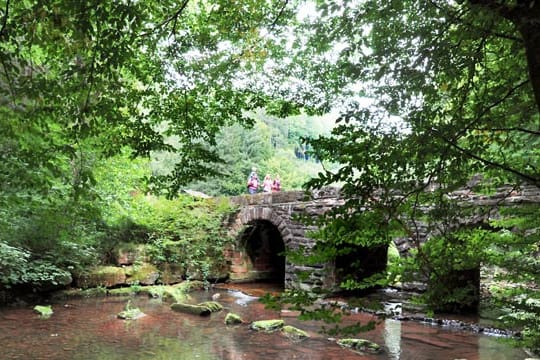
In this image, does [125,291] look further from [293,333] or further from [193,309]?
[293,333]

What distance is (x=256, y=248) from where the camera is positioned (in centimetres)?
1455

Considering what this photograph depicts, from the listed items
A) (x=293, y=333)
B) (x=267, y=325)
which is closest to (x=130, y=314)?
(x=267, y=325)

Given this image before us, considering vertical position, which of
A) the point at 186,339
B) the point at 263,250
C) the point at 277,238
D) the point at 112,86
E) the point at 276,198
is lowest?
the point at 186,339

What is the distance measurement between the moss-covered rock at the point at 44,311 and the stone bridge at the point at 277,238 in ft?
14.1

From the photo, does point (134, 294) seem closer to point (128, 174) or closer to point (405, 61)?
point (128, 174)

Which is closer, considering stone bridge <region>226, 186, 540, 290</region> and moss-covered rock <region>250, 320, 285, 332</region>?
moss-covered rock <region>250, 320, 285, 332</region>

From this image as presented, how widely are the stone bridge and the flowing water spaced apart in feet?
5.45

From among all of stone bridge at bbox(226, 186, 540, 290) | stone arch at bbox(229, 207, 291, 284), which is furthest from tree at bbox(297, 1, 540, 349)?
stone arch at bbox(229, 207, 291, 284)

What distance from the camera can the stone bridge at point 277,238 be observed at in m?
10.0

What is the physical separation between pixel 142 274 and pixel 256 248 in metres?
4.45

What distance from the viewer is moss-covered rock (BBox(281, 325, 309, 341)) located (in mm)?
6840

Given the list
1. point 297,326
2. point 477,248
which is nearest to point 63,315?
point 297,326

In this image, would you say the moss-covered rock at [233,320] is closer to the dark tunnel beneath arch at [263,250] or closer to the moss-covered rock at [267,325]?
the moss-covered rock at [267,325]

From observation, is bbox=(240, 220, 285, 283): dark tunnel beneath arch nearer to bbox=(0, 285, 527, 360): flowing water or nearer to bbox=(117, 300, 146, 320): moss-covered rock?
bbox=(0, 285, 527, 360): flowing water
